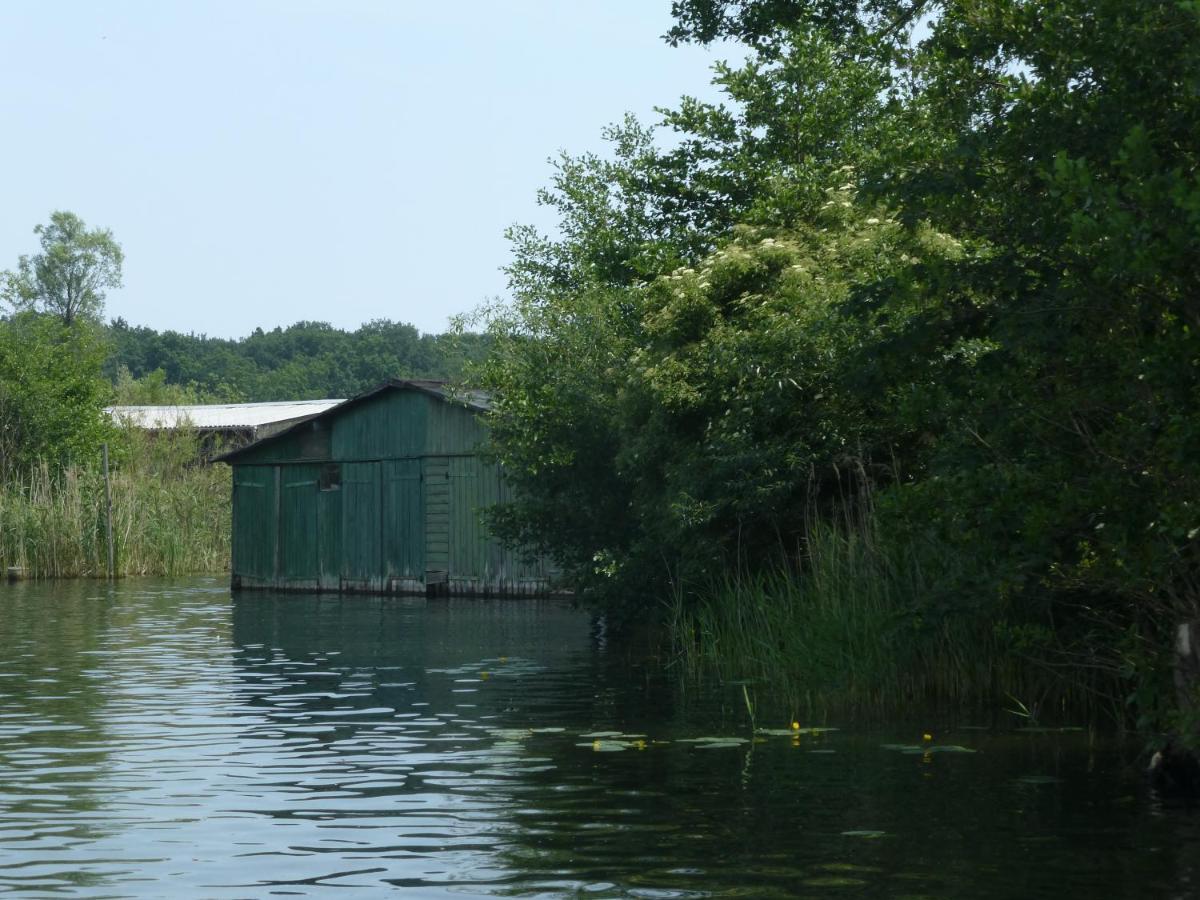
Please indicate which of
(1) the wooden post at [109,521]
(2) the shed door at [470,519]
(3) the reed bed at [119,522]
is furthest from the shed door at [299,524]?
(3) the reed bed at [119,522]

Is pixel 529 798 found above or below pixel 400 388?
below

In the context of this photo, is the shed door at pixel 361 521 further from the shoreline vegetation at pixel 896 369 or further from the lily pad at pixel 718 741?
the lily pad at pixel 718 741

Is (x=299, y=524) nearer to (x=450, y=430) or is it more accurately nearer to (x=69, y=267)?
(x=450, y=430)

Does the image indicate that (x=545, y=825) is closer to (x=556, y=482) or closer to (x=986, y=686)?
(x=986, y=686)

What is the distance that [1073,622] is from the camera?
43.7 feet

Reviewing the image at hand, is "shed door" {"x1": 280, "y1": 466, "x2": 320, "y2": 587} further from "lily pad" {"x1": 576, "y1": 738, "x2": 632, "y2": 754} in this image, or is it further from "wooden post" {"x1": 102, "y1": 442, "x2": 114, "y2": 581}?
"lily pad" {"x1": 576, "y1": 738, "x2": 632, "y2": 754}

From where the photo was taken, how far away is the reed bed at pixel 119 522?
143ft

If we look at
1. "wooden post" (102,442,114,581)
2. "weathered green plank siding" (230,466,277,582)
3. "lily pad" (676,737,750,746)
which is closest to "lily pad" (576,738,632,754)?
"lily pad" (676,737,750,746)

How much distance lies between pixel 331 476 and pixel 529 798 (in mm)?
29728

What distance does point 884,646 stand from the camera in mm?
15047

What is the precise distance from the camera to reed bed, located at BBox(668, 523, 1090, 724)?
14.3 metres

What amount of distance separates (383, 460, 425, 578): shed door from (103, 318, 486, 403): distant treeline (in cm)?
7444

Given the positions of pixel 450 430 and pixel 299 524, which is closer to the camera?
pixel 450 430

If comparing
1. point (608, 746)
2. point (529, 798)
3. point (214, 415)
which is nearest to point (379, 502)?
point (214, 415)
